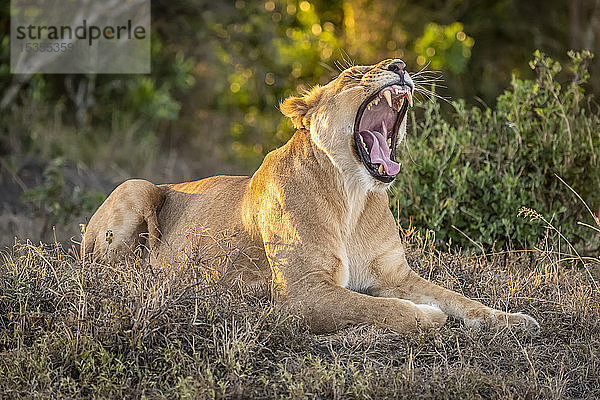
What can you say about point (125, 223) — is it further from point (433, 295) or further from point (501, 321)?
point (501, 321)

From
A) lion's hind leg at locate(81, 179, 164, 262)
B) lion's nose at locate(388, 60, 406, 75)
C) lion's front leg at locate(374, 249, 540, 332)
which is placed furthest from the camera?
lion's hind leg at locate(81, 179, 164, 262)

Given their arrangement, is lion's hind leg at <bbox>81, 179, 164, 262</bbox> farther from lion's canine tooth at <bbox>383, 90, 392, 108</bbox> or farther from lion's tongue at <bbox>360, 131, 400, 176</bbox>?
lion's canine tooth at <bbox>383, 90, 392, 108</bbox>

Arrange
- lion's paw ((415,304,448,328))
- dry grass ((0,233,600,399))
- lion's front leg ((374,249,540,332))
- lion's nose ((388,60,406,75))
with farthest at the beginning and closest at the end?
lion's nose ((388,60,406,75)) → lion's front leg ((374,249,540,332)) → lion's paw ((415,304,448,328)) → dry grass ((0,233,600,399))

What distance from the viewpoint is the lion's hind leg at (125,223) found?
4.86 m

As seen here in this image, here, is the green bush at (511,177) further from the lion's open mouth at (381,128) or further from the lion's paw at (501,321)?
the lion's paw at (501,321)

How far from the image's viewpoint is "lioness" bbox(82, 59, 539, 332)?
12.6ft

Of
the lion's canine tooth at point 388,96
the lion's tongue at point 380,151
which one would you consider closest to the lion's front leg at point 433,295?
the lion's tongue at point 380,151

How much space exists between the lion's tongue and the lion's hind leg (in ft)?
4.84

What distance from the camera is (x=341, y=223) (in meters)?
4.10

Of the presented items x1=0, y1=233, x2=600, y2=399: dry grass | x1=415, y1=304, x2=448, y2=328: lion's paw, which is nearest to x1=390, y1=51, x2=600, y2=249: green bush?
x1=0, y1=233, x2=600, y2=399: dry grass

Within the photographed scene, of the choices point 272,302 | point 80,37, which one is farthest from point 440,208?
point 80,37

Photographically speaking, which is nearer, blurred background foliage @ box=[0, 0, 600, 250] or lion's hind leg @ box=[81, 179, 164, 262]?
lion's hind leg @ box=[81, 179, 164, 262]

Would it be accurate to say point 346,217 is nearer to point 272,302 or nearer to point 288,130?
point 272,302

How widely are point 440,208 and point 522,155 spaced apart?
726 millimetres
